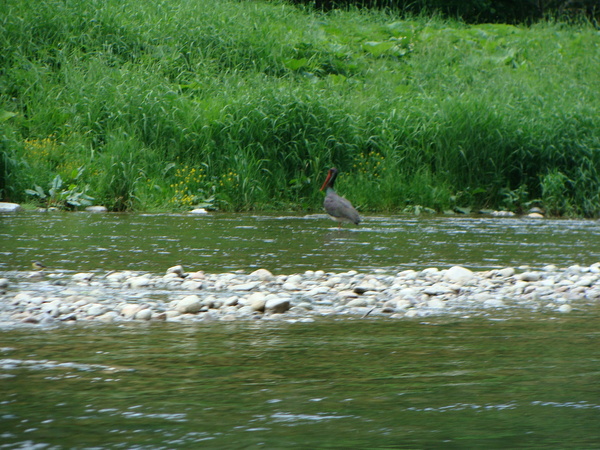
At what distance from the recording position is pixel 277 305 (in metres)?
4.59

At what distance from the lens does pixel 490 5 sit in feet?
95.2

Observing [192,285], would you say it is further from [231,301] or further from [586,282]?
[586,282]

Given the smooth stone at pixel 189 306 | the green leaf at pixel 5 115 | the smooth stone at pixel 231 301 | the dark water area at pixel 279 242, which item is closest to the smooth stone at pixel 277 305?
the smooth stone at pixel 231 301

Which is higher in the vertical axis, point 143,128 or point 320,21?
point 320,21

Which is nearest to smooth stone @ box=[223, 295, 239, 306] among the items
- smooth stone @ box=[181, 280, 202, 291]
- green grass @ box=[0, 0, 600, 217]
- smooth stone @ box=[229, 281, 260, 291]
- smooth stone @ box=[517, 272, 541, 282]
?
smooth stone @ box=[229, 281, 260, 291]

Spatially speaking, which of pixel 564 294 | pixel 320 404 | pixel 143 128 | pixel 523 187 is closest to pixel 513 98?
pixel 523 187

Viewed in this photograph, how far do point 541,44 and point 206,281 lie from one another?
19.0 m

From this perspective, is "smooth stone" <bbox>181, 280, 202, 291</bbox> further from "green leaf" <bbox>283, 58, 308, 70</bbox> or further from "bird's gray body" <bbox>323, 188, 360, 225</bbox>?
"green leaf" <bbox>283, 58, 308, 70</bbox>

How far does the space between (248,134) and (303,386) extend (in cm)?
1010

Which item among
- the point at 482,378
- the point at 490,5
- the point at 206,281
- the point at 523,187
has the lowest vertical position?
the point at 523,187

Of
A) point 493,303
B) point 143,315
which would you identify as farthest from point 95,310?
point 493,303

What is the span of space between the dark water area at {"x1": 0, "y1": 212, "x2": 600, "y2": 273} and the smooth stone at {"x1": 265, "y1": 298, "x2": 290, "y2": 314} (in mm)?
1907

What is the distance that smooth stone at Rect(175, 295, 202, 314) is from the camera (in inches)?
179

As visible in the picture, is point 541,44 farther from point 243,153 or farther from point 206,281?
point 206,281
